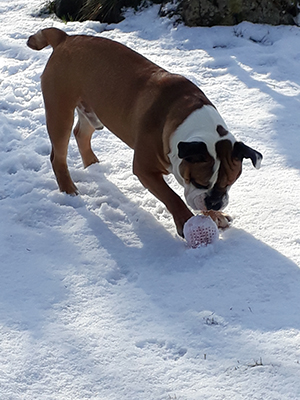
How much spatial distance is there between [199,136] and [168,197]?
1.89ft

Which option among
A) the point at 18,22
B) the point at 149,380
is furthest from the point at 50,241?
the point at 18,22

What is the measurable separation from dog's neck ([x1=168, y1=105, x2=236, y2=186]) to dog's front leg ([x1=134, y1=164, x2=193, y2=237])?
7.2 inches

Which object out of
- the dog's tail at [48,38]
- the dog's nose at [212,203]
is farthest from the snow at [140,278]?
the dog's tail at [48,38]

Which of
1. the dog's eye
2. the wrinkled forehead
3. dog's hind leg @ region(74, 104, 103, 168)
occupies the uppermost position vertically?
the wrinkled forehead

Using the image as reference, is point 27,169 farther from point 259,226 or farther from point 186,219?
point 259,226

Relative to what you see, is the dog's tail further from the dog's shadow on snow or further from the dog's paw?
the dog's paw

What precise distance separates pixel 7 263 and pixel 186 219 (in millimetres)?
1247

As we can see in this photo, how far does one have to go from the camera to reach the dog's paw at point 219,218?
13.9 ft

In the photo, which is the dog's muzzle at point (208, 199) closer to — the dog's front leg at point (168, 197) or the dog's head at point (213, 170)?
the dog's head at point (213, 170)

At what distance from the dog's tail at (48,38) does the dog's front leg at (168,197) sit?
141 centimetres

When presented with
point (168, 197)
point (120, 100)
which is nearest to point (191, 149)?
point (168, 197)

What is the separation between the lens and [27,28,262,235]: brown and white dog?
152 inches

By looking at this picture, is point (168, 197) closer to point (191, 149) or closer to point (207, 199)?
point (207, 199)

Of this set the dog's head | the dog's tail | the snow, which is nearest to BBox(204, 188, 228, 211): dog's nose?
the dog's head
